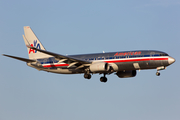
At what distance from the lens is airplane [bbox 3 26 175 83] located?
6144 cm

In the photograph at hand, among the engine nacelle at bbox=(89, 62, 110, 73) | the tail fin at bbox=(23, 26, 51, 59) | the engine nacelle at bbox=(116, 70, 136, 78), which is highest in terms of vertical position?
the tail fin at bbox=(23, 26, 51, 59)

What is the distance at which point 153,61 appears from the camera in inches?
2413

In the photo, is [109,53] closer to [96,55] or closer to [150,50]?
[96,55]

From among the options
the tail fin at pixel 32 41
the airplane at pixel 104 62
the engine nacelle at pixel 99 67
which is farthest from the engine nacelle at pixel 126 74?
the tail fin at pixel 32 41

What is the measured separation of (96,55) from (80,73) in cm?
532

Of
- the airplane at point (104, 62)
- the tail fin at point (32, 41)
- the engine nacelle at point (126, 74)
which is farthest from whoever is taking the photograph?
the tail fin at point (32, 41)

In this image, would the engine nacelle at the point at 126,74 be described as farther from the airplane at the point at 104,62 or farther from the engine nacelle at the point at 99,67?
the engine nacelle at the point at 99,67

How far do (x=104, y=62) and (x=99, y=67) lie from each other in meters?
1.73

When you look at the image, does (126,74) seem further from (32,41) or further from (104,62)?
(32,41)

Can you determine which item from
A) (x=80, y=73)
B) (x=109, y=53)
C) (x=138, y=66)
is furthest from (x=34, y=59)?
(x=138, y=66)

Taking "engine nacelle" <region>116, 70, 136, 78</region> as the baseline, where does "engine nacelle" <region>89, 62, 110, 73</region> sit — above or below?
above

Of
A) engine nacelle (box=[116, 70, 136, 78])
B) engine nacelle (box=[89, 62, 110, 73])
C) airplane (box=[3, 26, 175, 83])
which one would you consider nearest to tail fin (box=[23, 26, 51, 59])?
airplane (box=[3, 26, 175, 83])

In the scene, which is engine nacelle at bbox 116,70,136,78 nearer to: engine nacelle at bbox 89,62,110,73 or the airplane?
the airplane

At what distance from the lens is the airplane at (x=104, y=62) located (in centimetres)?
6144
